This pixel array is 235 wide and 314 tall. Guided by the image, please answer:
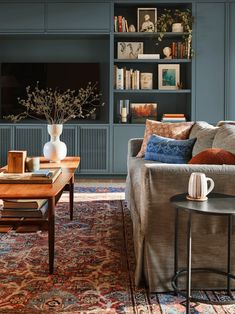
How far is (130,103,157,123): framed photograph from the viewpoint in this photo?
21.6 feet

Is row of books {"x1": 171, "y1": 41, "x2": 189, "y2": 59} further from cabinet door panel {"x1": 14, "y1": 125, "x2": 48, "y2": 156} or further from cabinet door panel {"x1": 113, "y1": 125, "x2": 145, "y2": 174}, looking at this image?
cabinet door panel {"x1": 14, "y1": 125, "x2": 48, "y2": 156}

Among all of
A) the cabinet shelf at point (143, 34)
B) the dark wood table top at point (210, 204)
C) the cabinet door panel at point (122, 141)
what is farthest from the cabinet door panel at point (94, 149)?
the dark wood table top at point (210, 204)

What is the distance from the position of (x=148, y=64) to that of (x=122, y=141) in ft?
3.92

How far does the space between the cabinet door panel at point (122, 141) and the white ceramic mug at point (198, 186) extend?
13.5ft

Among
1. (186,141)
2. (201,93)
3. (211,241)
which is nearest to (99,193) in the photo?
(186,141)

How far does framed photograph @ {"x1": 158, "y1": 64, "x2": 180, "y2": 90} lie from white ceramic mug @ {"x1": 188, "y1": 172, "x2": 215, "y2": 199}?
174 inches

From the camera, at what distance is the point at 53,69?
670cm

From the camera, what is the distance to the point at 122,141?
21.1 feet

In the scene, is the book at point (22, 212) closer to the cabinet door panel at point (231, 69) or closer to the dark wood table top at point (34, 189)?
the dark wood table top at point (34, 189)

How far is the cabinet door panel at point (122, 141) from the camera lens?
6.41m

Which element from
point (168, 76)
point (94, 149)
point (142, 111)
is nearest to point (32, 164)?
point (94, 149)

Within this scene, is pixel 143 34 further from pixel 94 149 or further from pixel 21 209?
pixel 21 209

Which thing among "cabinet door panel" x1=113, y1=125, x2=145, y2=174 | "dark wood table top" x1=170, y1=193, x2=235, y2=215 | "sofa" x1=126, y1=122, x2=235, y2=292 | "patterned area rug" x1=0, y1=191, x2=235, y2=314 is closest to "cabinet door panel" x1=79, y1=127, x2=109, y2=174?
"cabinet door panel" x1=113, y1=125, x2=145, y2=174

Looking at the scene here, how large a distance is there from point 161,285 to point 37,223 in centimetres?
78
